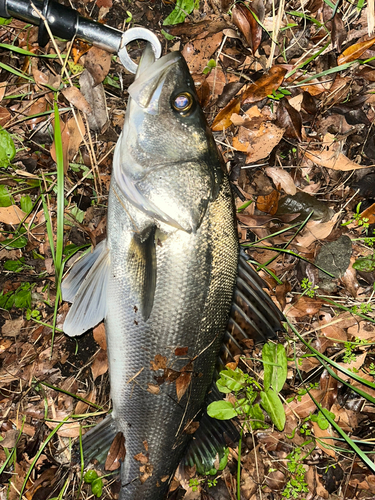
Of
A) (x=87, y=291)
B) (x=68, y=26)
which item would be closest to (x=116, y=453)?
(x=87, y=291)

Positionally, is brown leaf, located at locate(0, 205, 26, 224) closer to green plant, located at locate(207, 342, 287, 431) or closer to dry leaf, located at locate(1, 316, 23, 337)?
dry leaf, located at locate(1, 316, 23, 337)

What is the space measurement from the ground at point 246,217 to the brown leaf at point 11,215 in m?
0.01

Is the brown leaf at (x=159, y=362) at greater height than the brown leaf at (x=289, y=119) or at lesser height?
lesser

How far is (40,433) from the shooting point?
9.96 ft

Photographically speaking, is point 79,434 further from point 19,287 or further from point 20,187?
point 20,187

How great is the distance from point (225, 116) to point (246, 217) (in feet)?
2.69

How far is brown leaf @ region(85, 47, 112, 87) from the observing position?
293 cm

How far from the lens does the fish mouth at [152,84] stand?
235cm

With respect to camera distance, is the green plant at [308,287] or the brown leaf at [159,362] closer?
the brown leaf at [159,362]

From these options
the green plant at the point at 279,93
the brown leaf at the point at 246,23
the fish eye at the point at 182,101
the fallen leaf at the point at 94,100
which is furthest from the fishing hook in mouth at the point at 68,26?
the green plant at the point at 279,93

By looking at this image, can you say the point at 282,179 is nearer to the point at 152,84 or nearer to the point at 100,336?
the point at 152,84

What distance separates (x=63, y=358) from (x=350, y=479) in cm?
257

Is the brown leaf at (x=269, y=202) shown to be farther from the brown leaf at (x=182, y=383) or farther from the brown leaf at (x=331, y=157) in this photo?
the brown leaf at (x=182, y=383)

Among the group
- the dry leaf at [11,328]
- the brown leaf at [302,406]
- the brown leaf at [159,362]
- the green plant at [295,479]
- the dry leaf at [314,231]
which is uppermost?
the dry leaf at [314,231]
